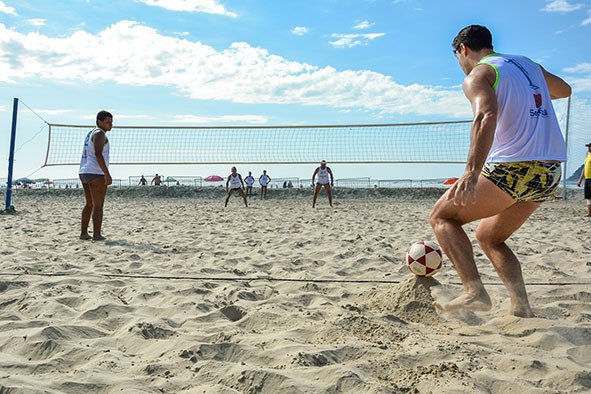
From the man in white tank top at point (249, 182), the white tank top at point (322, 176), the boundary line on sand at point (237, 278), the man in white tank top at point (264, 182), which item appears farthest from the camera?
the man in white tank top at point (249, 182)

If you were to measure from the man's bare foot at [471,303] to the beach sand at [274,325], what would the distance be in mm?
140

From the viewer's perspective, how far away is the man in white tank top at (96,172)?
576 cm

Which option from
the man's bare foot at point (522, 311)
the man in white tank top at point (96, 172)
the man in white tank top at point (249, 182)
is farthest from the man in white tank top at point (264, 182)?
the man's bare foot at point (522, 311)

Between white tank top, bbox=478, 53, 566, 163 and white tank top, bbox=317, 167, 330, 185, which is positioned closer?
white tank top, bbox=478, 53, 566, 163

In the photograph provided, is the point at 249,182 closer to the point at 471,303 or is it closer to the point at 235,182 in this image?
the point at 235,182

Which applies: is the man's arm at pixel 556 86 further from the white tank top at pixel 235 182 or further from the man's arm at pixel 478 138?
the white tank top at pixel 235 182

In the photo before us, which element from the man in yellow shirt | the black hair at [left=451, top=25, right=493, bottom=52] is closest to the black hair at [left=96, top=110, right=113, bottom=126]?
the black hair at [left=451, top=25, right=493, bottom=52]

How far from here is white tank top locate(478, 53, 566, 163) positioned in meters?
2.37

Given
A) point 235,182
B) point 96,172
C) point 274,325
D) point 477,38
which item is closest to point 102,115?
point 96,172

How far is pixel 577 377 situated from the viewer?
1.87 meters

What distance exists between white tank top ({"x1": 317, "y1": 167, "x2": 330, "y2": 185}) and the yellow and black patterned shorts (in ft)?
35.4

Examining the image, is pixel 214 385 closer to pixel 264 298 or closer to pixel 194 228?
pixel 264 298

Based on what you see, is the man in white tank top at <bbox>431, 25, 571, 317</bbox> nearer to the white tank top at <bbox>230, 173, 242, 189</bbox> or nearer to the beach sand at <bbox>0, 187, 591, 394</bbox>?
the beach sand at <bbox>0, 187, 591, 394</bbox>

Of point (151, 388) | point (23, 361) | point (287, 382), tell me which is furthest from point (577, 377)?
point (23, 361)
